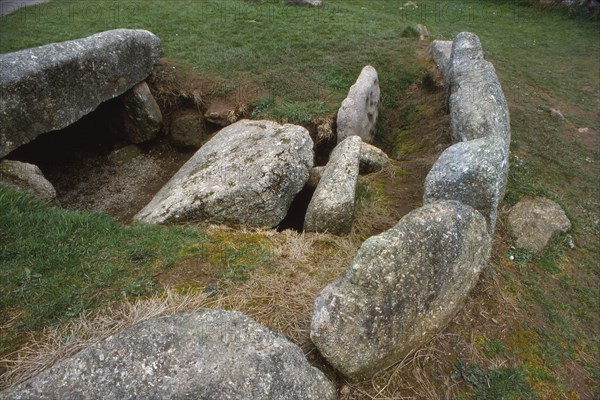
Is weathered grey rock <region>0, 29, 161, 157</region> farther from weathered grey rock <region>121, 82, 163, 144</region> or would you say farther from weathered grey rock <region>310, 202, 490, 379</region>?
weathered grey rock <region>310, 202, 490, 379</region>

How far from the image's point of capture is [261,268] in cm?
461

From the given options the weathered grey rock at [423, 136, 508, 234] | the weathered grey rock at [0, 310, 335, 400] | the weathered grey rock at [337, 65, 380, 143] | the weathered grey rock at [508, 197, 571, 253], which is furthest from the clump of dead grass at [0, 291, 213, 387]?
the weathered grey rock at [337, 65, 380, 143]

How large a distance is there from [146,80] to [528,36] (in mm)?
11716

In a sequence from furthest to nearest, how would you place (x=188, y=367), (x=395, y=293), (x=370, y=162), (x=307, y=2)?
(x=307, y=2) → (x=370, y=162) → (x=395, y=293) → (x=188, y=367)

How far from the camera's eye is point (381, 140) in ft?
28.9

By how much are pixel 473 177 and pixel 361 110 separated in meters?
3.72

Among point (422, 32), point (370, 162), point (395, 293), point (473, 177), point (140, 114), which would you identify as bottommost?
point (140, 114)

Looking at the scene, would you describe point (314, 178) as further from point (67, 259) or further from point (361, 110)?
point (67, 259)

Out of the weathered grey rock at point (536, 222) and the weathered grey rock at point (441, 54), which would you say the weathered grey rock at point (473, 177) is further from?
the weathered grey rock at point (441, 54)

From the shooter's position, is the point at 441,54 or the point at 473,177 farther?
the point at 441,54

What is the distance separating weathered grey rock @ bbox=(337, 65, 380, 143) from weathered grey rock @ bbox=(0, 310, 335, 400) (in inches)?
204

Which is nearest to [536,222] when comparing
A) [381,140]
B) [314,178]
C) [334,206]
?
[334,206]

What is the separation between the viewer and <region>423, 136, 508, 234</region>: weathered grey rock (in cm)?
455

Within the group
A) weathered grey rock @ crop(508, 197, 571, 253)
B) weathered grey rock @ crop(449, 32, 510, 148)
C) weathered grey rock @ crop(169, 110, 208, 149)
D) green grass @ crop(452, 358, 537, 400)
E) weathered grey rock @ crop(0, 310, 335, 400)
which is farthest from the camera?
weathered grey rock @ crop(169, 110, 208, 149)
